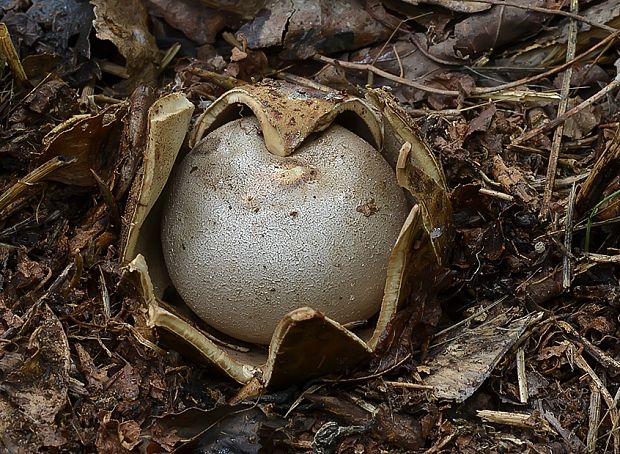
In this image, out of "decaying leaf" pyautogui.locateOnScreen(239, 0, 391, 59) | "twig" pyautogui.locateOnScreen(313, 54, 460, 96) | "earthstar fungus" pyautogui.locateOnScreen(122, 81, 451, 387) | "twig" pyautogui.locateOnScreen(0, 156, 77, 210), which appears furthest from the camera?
"decaying leaf" pyautogui.locateOnScreen(239, 0, 391, 59)

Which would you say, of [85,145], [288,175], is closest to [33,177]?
[85,145]

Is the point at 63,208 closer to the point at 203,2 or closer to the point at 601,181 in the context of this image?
the point at 203,2

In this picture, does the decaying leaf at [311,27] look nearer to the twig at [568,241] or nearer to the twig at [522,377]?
the twig at [568,241]

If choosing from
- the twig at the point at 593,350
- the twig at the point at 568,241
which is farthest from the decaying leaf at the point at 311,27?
the twig at the point at 593,350

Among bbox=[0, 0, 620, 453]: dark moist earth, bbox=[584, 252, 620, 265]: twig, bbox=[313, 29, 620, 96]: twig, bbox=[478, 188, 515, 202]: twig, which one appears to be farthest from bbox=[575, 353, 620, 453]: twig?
bbox=[313, 29, 620, 96]: twig

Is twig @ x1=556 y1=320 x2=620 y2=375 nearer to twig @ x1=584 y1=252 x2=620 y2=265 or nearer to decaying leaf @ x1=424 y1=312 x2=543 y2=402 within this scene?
decaying leaf @ x1=424 y1=312 x2=543 y2=402

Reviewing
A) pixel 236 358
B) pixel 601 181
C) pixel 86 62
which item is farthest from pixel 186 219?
pixel 601 181
